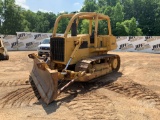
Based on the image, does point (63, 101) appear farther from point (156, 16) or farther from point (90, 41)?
point (156, 16)

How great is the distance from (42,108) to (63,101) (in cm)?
79

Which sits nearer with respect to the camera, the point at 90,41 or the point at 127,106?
the point at 127,106

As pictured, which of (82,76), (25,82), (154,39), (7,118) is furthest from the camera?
(154,39)

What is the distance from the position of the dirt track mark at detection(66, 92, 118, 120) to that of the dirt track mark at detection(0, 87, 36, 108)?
53.3 inches

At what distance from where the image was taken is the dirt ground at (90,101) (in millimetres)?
5805

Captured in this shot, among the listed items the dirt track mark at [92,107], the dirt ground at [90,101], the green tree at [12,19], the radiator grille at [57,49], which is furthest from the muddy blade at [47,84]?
the green tree at [12,19]

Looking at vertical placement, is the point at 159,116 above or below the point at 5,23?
below

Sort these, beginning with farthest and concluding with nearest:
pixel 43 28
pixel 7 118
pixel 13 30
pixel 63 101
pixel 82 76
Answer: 1. pixel 43 28
2. pixel 13 30
3. pixel 82 76
4. pixel 63 101
5. pixel 7 118

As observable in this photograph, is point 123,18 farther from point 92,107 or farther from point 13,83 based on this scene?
point 92,107

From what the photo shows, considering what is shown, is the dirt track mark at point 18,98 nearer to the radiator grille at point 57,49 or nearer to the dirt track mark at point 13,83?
the dirt track mark at point 13,83

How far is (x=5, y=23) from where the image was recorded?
48.9 metres

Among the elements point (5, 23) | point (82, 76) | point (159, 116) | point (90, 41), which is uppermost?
point (5, 23)

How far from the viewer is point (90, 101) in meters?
6.86

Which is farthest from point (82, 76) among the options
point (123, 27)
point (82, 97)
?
point (123, 27)
